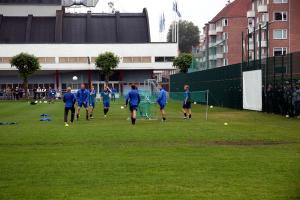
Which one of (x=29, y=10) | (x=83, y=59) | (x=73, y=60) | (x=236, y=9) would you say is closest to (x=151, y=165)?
(x=83, y=59)

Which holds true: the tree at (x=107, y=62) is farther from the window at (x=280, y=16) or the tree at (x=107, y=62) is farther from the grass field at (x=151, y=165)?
the grass field at (x=151, y=165)

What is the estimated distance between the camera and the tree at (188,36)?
179875 mm

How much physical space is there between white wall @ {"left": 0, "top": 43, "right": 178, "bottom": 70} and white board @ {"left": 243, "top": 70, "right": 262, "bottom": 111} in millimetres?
63578

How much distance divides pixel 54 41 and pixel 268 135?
3467 inches

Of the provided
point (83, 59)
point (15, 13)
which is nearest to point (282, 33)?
point (83, 59)

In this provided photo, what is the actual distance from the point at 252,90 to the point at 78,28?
235 ft

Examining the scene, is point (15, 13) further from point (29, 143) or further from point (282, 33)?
point (29, 143)

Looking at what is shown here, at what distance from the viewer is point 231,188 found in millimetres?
12477

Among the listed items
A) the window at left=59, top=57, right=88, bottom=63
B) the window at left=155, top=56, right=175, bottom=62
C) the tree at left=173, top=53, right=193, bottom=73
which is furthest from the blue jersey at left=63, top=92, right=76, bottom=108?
the window at left=155, top=56, right=175, bottom=62

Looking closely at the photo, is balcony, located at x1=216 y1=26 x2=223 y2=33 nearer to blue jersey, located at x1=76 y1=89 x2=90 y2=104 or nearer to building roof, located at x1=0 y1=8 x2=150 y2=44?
building roof, located at x1=0 y1=8 x2=150 y2=44

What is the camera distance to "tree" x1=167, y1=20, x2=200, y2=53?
180m

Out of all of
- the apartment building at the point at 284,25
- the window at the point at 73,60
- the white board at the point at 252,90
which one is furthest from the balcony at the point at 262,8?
the white board at the point at 252,90

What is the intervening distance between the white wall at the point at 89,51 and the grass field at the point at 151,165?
81888mm

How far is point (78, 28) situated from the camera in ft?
370
